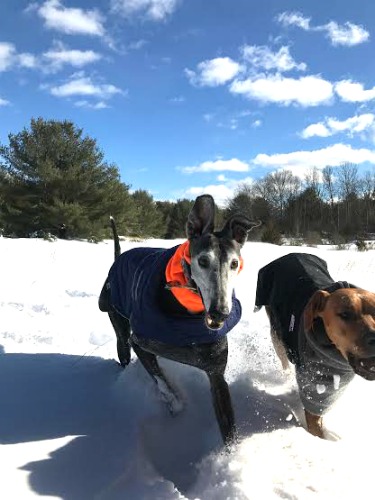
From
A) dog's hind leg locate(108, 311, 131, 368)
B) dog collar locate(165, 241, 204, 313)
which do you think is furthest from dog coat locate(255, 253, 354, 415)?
dog's hind leg locate(108, 311, 131, 368)

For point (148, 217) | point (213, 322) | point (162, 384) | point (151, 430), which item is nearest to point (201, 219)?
point (213, 322)

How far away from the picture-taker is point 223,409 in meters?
3.28

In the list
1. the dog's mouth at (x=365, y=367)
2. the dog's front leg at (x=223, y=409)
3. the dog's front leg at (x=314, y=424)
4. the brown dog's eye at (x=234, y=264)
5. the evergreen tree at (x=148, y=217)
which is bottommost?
the dog's front leg at (x=314, y=424)

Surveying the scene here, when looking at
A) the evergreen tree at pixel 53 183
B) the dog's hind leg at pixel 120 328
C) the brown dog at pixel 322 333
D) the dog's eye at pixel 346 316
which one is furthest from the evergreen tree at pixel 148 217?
the dog's eye at pixel 346 316

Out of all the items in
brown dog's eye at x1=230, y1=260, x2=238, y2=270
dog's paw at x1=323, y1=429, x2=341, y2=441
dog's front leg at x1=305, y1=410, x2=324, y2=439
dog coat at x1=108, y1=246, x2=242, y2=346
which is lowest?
dog's paw at x1=323, y1=429, x2=341, y2=441

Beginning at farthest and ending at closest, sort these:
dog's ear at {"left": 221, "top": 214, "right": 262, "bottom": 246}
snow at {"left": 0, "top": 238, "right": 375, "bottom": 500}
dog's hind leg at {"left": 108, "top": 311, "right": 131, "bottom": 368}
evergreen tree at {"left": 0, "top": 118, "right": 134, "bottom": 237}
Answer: evergreen tree at {"left": 0, "top": 118, "right": 134, "bottom": 237} < dog's hind leg at {"left": 108, "top": 311, "right": 131, "bottom": 368} < dog's ear at {"left": 221, "top": 214, "right": 262, "bottom": 246} < snow at {"left": 0, "top": 238, "right": 375, "bottom": 500}

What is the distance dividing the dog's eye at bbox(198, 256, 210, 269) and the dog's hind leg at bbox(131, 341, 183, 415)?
1.17 metres

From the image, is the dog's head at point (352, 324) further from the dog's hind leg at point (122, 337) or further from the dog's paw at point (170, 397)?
the dog's hind leg at point (122, 337)

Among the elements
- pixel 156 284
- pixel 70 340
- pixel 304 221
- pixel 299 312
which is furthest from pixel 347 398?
pixel 304 221

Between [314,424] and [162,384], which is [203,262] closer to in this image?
[162,384]

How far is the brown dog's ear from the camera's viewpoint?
123 inches

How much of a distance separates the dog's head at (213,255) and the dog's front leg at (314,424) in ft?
3.51

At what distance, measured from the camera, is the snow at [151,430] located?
2.59 m

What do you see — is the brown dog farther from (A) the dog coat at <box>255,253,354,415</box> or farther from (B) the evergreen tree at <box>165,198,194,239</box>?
(B) the evergreen tree at <box>165,198,194,239</box>
